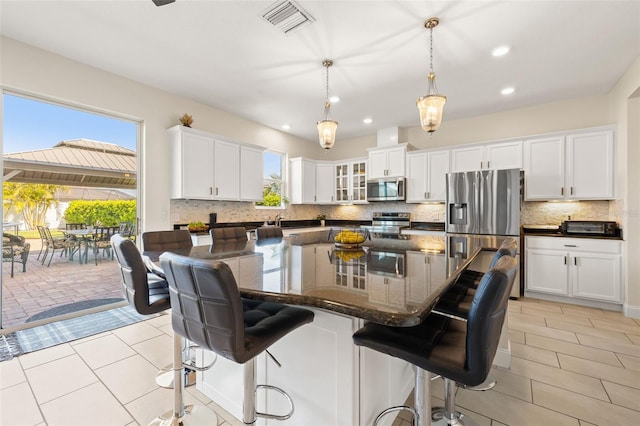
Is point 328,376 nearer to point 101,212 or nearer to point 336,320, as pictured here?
point 336,320

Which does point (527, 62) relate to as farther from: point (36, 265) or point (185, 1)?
point (36, 265)

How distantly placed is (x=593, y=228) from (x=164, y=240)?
4.96 meters

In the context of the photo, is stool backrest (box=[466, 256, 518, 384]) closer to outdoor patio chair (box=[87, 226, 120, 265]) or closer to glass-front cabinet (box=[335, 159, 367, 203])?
outdoor patio chair (box=[87, 226, 120, 265])

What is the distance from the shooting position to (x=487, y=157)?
4.38 m

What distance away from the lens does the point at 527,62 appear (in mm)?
3055

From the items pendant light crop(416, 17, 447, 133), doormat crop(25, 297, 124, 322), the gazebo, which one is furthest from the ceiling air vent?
doormat crop(25, 297, 124, 322)

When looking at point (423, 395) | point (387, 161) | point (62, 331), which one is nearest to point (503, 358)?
point (423, 395)

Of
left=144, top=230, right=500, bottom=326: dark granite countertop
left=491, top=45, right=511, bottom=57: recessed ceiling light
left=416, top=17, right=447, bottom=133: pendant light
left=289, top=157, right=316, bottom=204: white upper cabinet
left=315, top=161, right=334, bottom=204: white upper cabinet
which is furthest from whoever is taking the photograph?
left=315, top=161, right=334, bottom=204: white upper cabinet

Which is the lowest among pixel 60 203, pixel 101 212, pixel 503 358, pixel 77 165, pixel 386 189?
pixel 503 358

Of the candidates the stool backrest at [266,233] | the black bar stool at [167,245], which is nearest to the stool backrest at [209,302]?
the black bar stool at [167,245]

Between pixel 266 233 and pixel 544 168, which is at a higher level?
pixel 544 168

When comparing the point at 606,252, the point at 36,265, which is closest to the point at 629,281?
the point at 606,252

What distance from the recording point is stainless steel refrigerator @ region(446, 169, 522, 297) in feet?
12.6

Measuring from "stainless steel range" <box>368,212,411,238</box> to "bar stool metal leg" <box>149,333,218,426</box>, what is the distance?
13.4 feet
